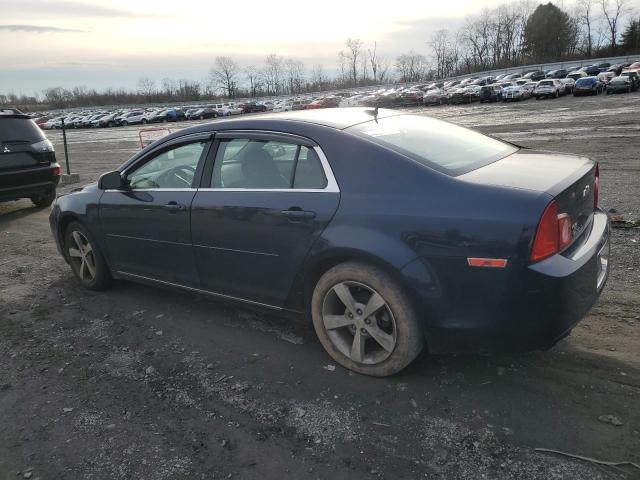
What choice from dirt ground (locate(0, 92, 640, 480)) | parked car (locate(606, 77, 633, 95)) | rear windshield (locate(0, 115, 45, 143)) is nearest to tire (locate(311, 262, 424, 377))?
dirt ground (locate(0, 92, 640, 480))

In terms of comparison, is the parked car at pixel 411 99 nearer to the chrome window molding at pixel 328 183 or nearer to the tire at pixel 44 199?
the tire at pixel 44 199

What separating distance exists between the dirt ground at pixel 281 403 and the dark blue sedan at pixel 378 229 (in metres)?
0.35

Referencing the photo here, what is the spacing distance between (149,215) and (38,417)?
1729mm

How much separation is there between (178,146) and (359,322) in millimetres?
2151

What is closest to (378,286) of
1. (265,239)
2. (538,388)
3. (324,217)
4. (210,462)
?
(324,217)

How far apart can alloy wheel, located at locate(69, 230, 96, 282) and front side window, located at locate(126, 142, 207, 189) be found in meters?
1.02

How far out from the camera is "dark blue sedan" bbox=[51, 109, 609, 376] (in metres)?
2.70

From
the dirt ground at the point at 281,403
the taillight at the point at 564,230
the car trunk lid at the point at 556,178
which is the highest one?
the car trunk lid at the point at 556,178

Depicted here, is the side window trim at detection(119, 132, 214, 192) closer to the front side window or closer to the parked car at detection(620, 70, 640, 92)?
the front side window

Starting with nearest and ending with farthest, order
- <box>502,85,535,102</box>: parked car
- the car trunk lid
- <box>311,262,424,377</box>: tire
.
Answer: the car trunk lid < <box>311,262,424,377</box>: tire < <box>502,85,535,102</box>: parked car

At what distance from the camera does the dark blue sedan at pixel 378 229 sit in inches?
106

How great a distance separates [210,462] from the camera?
2654 mm

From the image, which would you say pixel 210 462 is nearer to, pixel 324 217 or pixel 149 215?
pixel 324 217

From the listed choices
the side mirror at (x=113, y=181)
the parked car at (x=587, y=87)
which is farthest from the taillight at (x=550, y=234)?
the parked car at (x=587, y=87)
